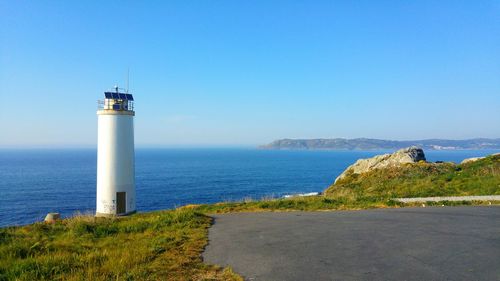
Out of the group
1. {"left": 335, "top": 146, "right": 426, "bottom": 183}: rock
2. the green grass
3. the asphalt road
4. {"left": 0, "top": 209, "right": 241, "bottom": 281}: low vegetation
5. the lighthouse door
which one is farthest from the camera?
{"left": 335, "top": 146, "right": 426, "bottom": 183}: rock

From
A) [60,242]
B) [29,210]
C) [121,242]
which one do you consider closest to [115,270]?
[121,242]

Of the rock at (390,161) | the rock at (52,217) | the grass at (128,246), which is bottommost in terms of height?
the rock at (52,217)

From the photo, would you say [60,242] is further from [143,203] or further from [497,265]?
[143,203]

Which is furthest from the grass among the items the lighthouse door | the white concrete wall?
the white concrete wall

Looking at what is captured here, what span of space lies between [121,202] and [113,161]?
2.09m

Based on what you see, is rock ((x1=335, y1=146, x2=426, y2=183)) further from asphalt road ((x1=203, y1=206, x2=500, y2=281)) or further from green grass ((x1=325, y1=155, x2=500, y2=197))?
asphalt road ((x1=203, y1=206, x2=500, y2=281))

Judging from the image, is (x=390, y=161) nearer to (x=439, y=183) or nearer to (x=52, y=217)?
(x=439, y=183)

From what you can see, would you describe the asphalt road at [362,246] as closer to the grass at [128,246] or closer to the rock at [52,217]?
the grass at [128,246]

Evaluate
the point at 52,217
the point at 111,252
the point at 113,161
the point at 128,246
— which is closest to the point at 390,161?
the point at 113,161

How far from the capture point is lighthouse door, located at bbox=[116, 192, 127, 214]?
18.4 m

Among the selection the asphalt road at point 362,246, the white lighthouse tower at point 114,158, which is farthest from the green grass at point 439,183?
the white lighthouse tower at point 114,158

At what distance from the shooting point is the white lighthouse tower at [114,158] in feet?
60.0

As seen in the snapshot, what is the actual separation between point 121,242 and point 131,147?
9.77 metres

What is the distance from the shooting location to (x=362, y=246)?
898 centimetres
